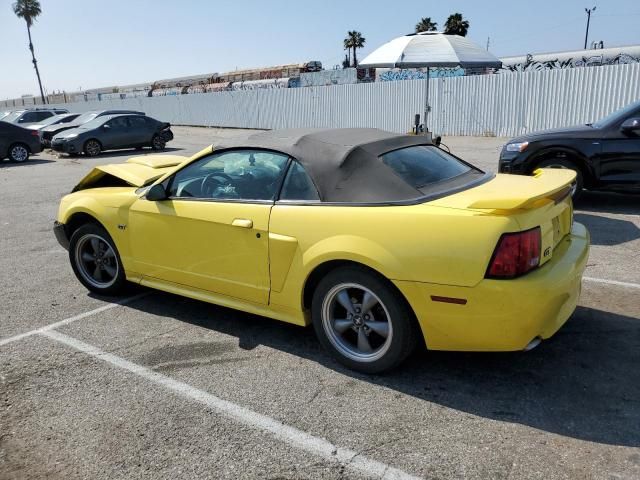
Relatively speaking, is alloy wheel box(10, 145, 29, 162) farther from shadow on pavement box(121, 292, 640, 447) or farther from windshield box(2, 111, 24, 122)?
shadow on pavement box(121, 292, 640, 447)

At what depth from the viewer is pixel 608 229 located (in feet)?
22.4

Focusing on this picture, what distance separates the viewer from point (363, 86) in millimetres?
22656

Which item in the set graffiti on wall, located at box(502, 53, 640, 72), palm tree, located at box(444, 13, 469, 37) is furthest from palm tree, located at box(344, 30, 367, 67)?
graffiti on wall, located at box(502, 53, 640, 72)

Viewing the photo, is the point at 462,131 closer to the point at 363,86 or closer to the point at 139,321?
the point at 363,86

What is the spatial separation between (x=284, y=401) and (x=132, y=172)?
293cm

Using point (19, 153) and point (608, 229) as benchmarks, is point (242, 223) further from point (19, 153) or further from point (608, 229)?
point (19, 153)

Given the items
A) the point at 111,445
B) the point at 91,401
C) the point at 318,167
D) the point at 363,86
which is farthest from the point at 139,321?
the point at 363,86

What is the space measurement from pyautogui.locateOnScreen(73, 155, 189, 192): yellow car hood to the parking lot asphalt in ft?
3.74

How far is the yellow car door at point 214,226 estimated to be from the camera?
3.79 metres

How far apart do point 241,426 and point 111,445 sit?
0.70 m

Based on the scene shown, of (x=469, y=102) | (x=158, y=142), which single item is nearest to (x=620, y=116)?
(x=469, y=102)

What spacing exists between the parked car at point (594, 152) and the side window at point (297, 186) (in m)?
4.93

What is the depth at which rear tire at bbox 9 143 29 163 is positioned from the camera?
58.4ft

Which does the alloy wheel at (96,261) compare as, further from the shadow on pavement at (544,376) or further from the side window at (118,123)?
the side window at (118,123)
